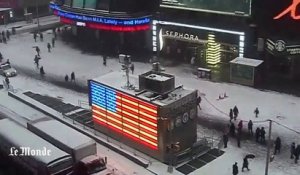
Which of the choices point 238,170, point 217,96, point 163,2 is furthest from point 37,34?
point 238,170

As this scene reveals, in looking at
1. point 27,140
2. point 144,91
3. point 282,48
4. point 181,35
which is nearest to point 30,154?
point 27,140

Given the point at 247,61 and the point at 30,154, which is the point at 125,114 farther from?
the point at 247,61

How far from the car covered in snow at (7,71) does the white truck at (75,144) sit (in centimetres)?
2196

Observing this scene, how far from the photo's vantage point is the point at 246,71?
51.9 m

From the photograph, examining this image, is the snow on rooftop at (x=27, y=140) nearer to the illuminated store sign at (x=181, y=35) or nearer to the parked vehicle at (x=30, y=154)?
the parked vehicle at (x=30, y=154)

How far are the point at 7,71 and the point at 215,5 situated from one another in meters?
26.7

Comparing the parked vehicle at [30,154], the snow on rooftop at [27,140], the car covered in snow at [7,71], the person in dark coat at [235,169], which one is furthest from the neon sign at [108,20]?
the person in dark coat at [235,169]

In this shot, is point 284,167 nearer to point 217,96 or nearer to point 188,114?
point 188,114

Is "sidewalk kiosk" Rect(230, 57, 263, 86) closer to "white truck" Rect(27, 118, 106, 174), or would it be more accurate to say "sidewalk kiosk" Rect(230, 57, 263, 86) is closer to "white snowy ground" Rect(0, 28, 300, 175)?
"white snowy ground" Rect(0, 28, 300, 175)

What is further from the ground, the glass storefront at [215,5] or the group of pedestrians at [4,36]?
the glass storefront at [215,5]

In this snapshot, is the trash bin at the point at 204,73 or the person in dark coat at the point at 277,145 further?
the trash bin at the point at 204,73

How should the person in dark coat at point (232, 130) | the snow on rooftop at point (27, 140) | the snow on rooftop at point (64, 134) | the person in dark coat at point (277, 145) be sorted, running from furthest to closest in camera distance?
the person in dark coat at point (232, 130) < the person in dark coat at point (277, 145) < the snow on rooftop at point (64, 134) < the snow on rooftop at point (27, 140)

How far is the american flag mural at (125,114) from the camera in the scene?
36.2 m

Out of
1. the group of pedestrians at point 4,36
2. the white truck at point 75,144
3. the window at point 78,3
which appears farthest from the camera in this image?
the group of pedestrians at point 4,36
